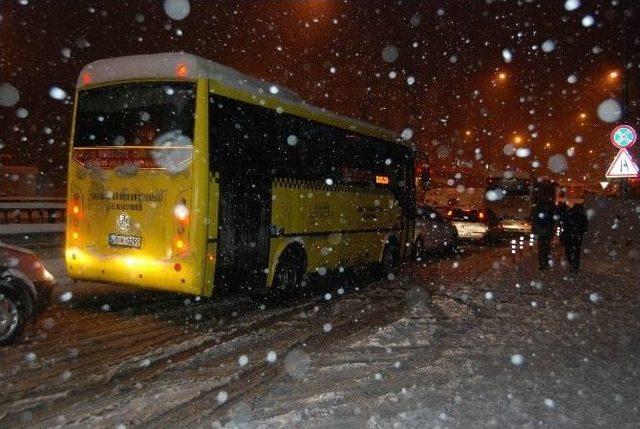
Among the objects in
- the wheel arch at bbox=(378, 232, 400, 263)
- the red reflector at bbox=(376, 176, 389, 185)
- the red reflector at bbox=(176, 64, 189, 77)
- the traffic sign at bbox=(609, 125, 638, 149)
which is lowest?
the wheel arch at bbox=(378, 232, 400, 263)

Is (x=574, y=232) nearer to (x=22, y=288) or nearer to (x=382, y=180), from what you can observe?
(x=382, y=180)

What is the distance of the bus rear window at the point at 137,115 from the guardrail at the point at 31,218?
11.8m

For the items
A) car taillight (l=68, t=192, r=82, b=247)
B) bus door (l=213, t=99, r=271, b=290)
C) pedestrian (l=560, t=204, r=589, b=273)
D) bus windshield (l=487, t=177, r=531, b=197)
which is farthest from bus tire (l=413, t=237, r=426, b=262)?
bus windshield (l=487, t=177, r=531, b=197)

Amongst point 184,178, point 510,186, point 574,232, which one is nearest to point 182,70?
point 184,178

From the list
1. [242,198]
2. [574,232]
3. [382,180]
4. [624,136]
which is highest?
[624,136]

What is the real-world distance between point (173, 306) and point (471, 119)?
4710 cm

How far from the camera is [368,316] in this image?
9086 mm

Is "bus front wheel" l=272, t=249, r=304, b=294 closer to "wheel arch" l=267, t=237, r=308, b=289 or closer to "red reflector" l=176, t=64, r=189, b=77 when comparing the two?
"wheel arch" l=267, t=237, r=308, b=289

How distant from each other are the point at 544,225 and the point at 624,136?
111 inches

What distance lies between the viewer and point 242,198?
856 centimetres

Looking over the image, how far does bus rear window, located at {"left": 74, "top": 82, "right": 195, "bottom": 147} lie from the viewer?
7887mm

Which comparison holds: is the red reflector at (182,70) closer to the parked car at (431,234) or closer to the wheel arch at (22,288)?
the wheel arch at (22,288)

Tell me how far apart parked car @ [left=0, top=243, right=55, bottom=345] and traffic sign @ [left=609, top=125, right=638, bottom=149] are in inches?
516

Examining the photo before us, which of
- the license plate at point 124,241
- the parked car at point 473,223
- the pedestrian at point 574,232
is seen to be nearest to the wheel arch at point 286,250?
the license plate at point 124,241
